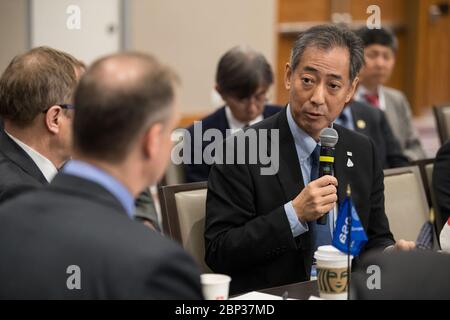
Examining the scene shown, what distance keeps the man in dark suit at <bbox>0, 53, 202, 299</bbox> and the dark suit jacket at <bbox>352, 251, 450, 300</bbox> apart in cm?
38

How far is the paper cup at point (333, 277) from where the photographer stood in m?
2.25

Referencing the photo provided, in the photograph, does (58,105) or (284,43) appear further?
(284,43)

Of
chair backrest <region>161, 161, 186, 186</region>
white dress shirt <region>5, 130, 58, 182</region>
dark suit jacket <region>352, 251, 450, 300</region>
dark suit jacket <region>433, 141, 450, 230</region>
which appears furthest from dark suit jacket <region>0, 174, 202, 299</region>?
chair backrest <region>161, 161, 186, 186</region>

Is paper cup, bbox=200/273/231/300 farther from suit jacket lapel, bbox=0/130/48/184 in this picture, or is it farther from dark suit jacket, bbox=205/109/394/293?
suit jacket lapel, bbox=0/130/48/184

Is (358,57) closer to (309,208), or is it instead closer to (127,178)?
(309,208)

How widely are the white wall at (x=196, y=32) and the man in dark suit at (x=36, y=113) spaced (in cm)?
428

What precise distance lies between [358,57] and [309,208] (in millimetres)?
737

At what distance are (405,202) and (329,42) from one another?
0.89 m

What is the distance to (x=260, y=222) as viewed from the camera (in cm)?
268

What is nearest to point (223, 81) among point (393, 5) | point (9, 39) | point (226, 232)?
point (226, 232)

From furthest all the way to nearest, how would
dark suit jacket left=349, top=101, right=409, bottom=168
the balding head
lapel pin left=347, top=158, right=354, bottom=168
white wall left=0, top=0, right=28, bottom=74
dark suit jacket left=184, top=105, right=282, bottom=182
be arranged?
white wall left=0, top=0, right=28, bottom=74 < dark suit jacket left=349, top=101, right=409, bottom=168 < dark suit jacket left=184, top=105, right=282, bottom=182 < lapel pin left=347, top=158, right=354, bottom=168 < the balding head

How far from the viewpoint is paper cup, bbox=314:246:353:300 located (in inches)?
88.7

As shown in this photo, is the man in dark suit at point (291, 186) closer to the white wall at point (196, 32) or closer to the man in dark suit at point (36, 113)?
the man in dark suit at point (36, 113)
